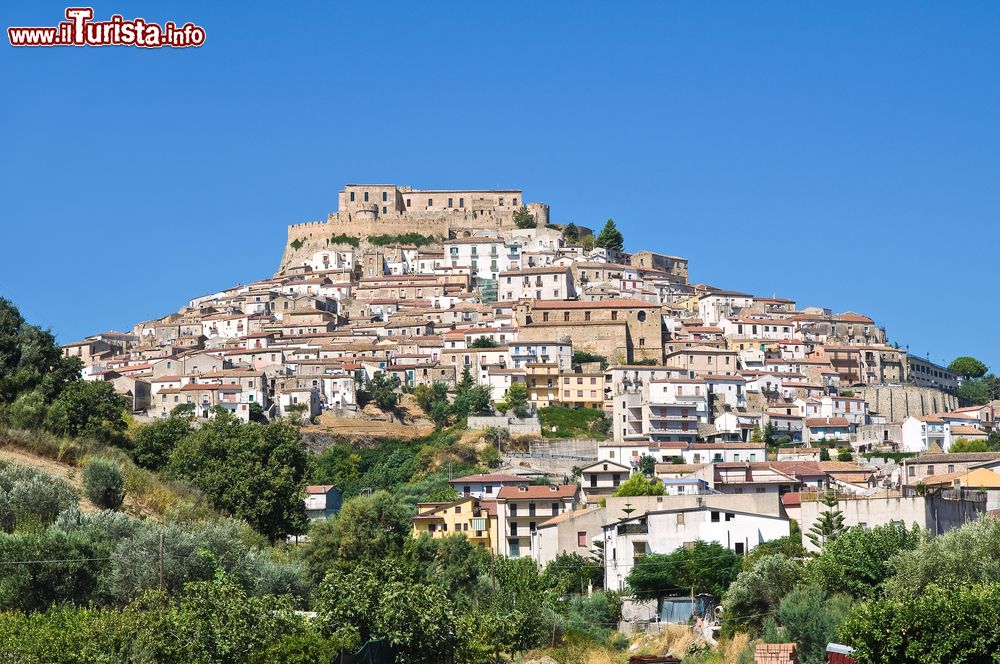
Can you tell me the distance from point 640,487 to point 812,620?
893 inches

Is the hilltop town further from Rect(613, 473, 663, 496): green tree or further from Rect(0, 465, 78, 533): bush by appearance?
Rect(0, 465, 78, 533): bush

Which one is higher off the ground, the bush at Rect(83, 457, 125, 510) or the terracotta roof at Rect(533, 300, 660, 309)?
the terracotta roof at Rect(533, 300, 660, 309)

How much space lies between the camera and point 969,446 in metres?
71.9

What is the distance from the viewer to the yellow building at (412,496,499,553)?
181 ft

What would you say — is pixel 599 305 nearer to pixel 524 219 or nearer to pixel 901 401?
pixel 901 401

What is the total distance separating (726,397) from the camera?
3223 inches

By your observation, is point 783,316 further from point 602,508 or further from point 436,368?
point 602,508

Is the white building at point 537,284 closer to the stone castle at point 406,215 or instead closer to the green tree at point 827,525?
the stone castle at point 406,215

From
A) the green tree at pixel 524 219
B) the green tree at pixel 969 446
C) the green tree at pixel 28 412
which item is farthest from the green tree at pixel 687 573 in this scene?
the green tree at pixel 524 219

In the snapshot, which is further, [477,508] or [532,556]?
[477,508]

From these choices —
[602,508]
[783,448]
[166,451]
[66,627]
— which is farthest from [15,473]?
[783,448]

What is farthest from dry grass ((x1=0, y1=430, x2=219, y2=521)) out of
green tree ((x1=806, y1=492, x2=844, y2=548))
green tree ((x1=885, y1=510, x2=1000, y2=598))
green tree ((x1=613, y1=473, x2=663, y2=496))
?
green tree ((x1=613, y1=473, x2=663, y2=496))

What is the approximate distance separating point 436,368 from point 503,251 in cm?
2839

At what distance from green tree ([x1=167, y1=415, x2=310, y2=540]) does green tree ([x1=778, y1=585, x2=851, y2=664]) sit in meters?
14.4
